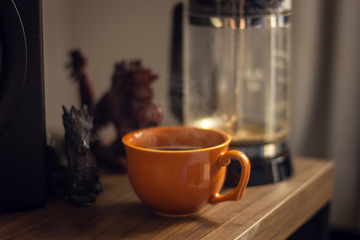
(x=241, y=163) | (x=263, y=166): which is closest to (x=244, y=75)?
(x=263, y=166)

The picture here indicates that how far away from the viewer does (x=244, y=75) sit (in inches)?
29.6

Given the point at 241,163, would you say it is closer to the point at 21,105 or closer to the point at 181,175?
the point at 181,175

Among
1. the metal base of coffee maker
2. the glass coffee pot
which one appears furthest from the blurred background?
the metal base of coffee maker

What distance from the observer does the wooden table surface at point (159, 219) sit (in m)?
0.45

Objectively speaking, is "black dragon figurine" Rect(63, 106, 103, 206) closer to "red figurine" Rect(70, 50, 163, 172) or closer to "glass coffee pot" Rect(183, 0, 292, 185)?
"red figurine" Rect(70, 50, 163, 172)

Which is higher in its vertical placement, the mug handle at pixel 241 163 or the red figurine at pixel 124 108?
the red figurine at pixel 124 108

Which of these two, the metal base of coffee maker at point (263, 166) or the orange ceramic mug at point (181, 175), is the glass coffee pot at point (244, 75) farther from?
the orange ceramic mug at point (181, 175)

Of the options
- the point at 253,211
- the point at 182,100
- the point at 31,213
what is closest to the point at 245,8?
the point at 182,100

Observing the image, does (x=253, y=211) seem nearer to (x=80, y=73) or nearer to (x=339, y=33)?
(x=80, y=73)

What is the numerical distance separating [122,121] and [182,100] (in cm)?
13

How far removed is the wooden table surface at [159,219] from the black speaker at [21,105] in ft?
0.13

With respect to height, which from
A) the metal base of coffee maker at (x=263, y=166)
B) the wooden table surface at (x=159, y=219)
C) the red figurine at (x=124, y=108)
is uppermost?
the red figurine at (x=124, y=108)

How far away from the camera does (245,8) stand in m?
0.63

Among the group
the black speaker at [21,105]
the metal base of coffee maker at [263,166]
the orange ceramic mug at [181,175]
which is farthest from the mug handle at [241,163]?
the black speaker at [21,105]
